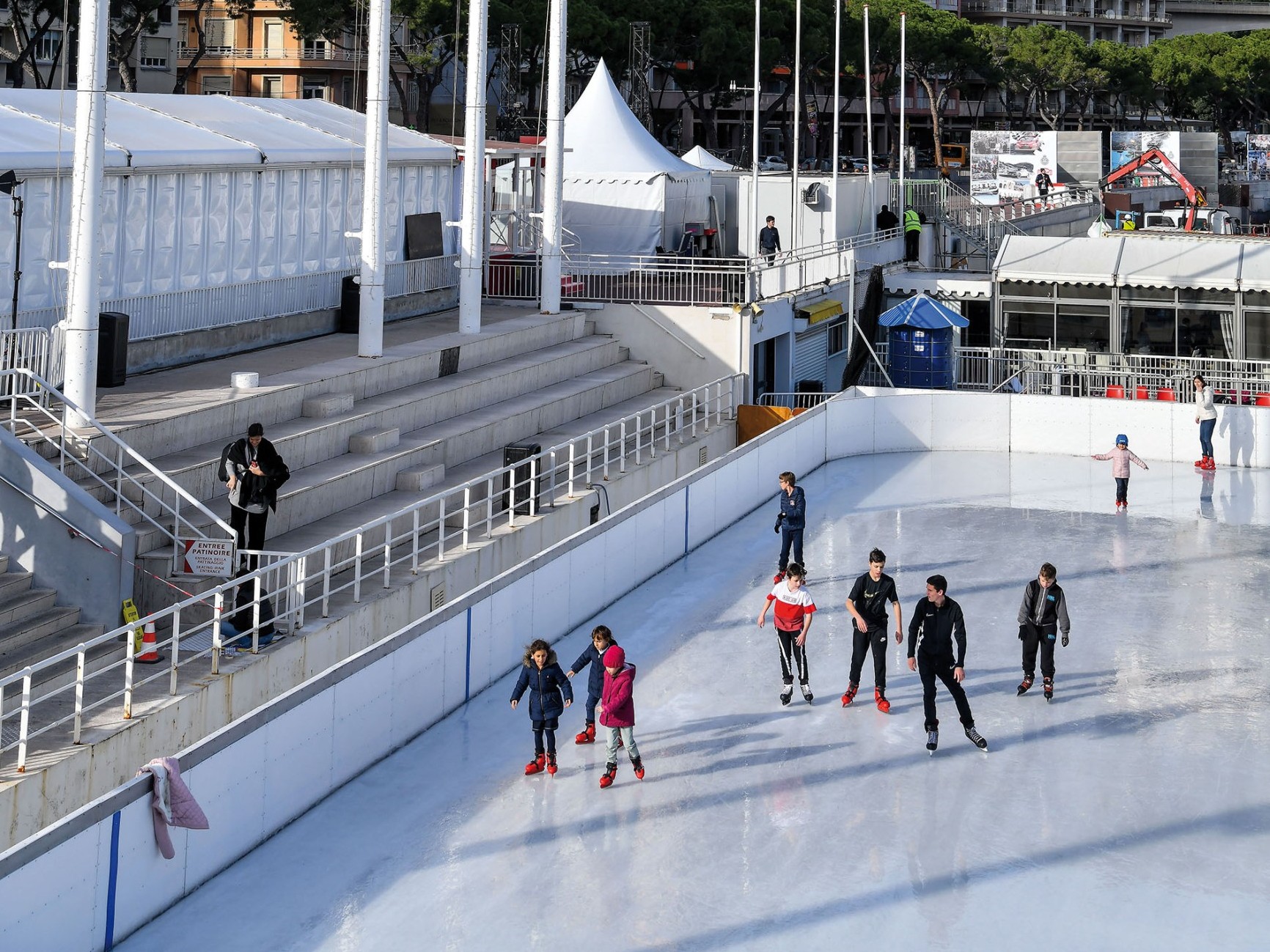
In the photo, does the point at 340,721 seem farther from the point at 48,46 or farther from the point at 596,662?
the point at 48,46

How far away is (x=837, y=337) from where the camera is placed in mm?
36062

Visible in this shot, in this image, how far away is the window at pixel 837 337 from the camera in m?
35.5

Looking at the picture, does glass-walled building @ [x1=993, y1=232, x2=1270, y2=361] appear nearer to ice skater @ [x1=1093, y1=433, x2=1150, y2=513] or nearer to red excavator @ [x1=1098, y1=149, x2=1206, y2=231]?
ice skater @ [x1=1093, y1=433, x2=1150, y2=513]

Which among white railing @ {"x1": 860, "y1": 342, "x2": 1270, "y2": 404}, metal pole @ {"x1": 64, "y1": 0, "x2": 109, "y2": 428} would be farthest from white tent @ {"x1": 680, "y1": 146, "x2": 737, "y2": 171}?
metal pole @ {"x1": 64, "y1": 0, "x2": 109, "y2": 428}

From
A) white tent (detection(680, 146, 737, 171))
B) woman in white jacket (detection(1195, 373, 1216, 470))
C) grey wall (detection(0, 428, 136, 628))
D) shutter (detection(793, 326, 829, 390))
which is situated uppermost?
white tent (detection(680, 146, 737, 171))

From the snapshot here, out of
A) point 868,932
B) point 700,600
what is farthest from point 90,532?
point 868,932

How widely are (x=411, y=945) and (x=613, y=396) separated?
18.3 m

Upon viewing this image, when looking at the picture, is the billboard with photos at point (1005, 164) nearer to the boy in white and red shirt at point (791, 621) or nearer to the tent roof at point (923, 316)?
the tent roof at point (923, 316)

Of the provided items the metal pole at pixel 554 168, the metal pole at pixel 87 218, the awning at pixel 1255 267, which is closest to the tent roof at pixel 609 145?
the metal pole at pixel 554 168

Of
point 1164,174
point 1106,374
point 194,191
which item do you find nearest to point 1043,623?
point 194,191

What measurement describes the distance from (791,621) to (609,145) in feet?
81.5

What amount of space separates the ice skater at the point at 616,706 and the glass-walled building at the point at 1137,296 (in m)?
24.3

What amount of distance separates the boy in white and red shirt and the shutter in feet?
58.6

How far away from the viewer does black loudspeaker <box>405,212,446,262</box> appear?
29.8 metres
